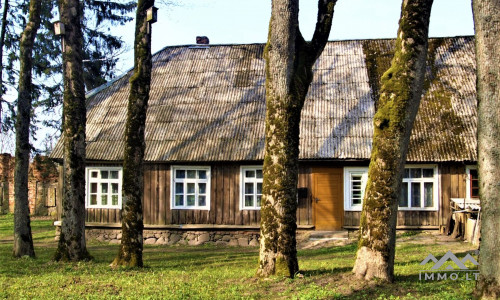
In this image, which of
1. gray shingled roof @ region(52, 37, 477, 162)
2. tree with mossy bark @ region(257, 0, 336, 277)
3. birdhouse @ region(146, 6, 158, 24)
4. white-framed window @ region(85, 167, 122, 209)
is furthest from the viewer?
white-framed window @ region(85, 167, 122, 209)

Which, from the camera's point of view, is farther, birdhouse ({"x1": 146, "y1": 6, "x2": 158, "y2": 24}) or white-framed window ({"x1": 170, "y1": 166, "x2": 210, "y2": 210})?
white-framed window ({"x1": 170, "y1": 166, "x2": 210, "y2": 210})

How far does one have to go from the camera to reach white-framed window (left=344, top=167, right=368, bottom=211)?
1766 centimetres

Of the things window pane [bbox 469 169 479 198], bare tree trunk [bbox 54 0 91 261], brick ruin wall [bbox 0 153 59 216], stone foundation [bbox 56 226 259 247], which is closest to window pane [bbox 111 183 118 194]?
stone foundation [bbox 56 226 259 247]

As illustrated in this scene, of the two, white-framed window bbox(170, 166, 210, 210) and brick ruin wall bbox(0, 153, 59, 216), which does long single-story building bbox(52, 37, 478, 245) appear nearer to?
white-framed window bbox(170, 166, 210, 210)

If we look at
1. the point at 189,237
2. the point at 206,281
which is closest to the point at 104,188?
the point at 189,237

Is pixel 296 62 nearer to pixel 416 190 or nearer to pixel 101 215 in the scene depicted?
pixel 416 190

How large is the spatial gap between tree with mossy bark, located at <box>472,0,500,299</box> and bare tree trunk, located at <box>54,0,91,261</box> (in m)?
8.79

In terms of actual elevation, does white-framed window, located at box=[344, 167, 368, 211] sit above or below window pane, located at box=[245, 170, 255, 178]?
below

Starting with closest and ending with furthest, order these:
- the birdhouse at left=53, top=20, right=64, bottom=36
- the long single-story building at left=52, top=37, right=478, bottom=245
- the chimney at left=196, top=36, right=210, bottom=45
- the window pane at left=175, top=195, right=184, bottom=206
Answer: the birdhouse at left=53, top=20, right=64, bottom=36 → the long single-story building at left=52, top=37, right=478, bottom=245 → the window pane at left=175, top=195, right=184, bottom=206 → the chimney at left=196, top=36, right=210, bottom=45

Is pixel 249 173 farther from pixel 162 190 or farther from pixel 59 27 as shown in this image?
pixel 59 27

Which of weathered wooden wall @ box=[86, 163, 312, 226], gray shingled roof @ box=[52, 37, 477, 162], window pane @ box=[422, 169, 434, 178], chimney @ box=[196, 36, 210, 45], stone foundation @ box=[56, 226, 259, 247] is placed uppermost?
chimney @ box=[196, 36, 210, 45]

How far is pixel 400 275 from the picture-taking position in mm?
8938

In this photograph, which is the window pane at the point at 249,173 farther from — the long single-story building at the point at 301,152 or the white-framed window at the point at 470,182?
the white-framed window at the point at 470,182

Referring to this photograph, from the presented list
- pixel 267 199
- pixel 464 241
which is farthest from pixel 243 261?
pixel 464 241
